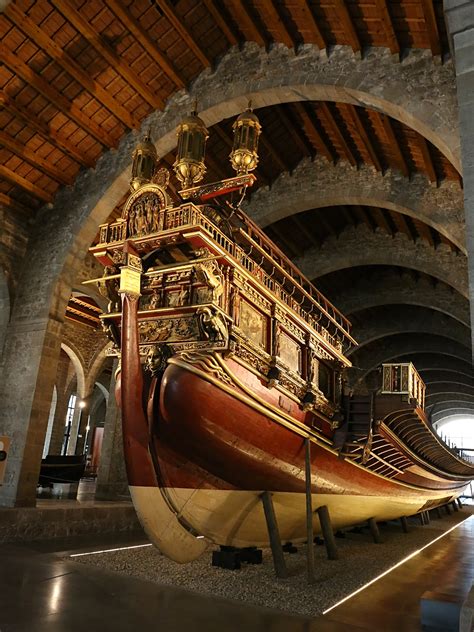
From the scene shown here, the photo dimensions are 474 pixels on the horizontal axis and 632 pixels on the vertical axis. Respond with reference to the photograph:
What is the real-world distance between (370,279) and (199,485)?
12.3 meters

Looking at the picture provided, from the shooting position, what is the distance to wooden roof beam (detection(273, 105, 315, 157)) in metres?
9.20

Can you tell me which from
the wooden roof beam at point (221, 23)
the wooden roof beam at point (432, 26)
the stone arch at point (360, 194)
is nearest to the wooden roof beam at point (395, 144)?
the stone arch at point (360, 194)

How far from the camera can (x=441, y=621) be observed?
3.54 meters

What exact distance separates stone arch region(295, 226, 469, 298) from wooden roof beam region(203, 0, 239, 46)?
6.23m

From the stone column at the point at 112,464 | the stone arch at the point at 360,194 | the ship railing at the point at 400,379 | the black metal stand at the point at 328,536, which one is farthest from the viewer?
the stone column at the point at 112,464

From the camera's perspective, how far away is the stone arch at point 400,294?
563 inches

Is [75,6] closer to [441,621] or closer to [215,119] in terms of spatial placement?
[215,119]

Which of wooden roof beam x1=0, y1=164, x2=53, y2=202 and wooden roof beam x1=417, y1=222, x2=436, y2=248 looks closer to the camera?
wooden roof beam x1=0, y1=164, x2=53, y2=202

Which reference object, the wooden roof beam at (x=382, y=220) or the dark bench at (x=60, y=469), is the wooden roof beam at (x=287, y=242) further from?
the dark bench at (x=60, y=469)

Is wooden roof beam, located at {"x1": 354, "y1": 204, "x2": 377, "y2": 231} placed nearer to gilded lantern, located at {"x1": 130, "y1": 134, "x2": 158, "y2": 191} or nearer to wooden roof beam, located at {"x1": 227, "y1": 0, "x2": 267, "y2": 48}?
wooden roof beam, located at {"x1": 227, "y1": 0, "x2": 267, "y2": 48}

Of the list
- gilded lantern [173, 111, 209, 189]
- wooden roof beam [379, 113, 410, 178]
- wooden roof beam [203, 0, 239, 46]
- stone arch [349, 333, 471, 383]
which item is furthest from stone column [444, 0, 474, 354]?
stone arch [349, 333, 471, 383]

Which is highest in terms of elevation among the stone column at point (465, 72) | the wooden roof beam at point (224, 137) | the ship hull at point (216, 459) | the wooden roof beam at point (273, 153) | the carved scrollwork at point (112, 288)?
the wooden roof beam at point (273, 153)

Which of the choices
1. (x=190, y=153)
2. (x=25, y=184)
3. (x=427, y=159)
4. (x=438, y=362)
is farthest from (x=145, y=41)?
(x=438, y=362)

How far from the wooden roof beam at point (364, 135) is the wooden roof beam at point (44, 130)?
4747 millimetres
